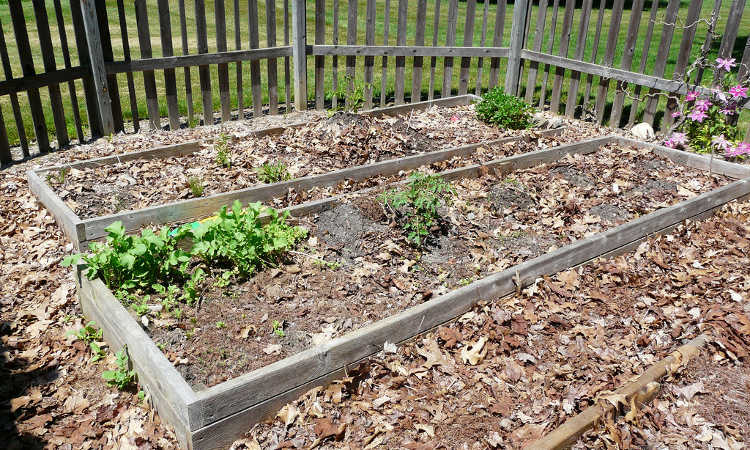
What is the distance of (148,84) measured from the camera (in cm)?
712

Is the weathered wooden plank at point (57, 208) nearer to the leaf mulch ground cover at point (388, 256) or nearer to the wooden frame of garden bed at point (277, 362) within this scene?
the wooden frame of garden bed at point (277, 362)

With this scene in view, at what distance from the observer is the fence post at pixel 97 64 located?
6379 mm

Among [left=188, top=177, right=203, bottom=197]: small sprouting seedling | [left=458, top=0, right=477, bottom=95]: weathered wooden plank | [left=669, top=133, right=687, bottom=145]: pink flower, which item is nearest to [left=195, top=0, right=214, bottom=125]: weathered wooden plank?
[left=188, top=177, right=203, bottom=197]: small sprouting seedling

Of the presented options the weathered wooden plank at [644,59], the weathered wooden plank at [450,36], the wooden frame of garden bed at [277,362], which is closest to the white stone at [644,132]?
the weathered wooden plank at [644,59]

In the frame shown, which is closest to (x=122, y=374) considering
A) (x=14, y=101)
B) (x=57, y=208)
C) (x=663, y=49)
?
(x=57, y=208)

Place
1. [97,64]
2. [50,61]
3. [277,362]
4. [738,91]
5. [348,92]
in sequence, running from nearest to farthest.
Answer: [277,362]
[50,61]
[738,91]
[97,64]
[348,92]

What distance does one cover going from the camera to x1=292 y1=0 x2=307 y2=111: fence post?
805 cm

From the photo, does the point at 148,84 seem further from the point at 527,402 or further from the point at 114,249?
the point at 527,402

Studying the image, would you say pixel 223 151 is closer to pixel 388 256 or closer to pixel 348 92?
pixel 388 256

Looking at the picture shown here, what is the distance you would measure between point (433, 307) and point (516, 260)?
1219 mm

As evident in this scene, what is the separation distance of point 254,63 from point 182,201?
12.3ft

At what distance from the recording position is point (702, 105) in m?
6.73

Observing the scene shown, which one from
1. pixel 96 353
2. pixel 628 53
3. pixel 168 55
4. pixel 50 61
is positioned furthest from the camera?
pixel 628 53

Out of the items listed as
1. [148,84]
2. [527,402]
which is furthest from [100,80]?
[527,402]
